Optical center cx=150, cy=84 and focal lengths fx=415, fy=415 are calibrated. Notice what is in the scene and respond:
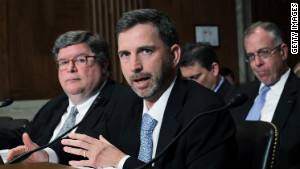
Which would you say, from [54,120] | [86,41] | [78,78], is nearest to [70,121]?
[54,120]

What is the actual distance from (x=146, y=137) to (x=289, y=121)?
1.44m

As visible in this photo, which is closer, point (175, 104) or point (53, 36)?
point (175, 104)

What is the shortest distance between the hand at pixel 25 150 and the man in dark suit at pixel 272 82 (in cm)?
166

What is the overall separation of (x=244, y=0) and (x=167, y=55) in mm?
6016

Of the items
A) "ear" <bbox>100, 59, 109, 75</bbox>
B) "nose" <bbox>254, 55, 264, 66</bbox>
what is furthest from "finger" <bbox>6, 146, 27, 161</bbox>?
"nose" <bbox>254, 55, 264, 66</bbox>

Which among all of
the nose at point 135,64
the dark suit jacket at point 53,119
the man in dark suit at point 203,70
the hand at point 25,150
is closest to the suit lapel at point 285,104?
the man in dark suit at point 203,70

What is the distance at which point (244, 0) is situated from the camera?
7.72m

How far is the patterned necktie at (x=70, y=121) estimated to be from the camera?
3.04m

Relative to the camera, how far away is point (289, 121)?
305cm

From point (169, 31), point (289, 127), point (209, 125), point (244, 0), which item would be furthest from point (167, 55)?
point (244, 0)

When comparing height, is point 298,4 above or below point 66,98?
above

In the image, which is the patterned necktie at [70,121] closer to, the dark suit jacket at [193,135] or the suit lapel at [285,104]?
the dark suit jacket at [193,135]

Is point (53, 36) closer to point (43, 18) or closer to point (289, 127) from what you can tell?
point (43, 18)

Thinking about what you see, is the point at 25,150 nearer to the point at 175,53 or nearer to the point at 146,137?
the point at 146,137
